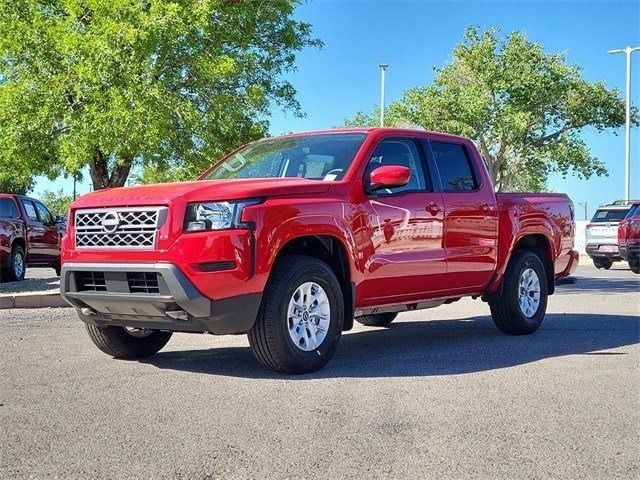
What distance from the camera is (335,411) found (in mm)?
5629

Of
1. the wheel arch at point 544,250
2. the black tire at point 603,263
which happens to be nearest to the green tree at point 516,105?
the black tire at point 603,263

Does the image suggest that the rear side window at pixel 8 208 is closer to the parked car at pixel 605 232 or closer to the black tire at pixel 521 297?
the black tire at pixel 521 297

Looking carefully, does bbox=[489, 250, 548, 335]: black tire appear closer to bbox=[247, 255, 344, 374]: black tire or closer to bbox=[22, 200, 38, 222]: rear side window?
bbox=[247, 255, 344, 374]: black tire

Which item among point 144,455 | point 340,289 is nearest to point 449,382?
point 340,289

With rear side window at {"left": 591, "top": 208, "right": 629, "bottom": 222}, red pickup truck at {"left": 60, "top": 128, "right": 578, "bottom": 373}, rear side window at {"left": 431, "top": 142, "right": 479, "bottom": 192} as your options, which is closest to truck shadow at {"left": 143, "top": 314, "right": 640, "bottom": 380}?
red pickup truck at {"left": 60, "top": 128, "right": 578, "bottom": 373}

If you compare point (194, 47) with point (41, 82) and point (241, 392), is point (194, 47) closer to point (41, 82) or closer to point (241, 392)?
point (41, 82)

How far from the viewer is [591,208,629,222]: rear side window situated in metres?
24.8

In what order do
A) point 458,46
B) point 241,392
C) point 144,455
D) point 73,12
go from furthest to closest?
point 458,46 → point 73,12 → point 241,392 → point 144,455

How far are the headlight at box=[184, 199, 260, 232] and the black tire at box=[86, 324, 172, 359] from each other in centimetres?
160

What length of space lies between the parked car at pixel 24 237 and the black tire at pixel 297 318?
1178 cm

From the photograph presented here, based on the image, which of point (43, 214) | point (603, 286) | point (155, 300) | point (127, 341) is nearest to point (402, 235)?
point (155, 300)

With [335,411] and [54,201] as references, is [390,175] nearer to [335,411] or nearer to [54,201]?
[335,411]

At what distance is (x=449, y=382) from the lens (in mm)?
6660

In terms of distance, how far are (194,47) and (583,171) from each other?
27.0m
